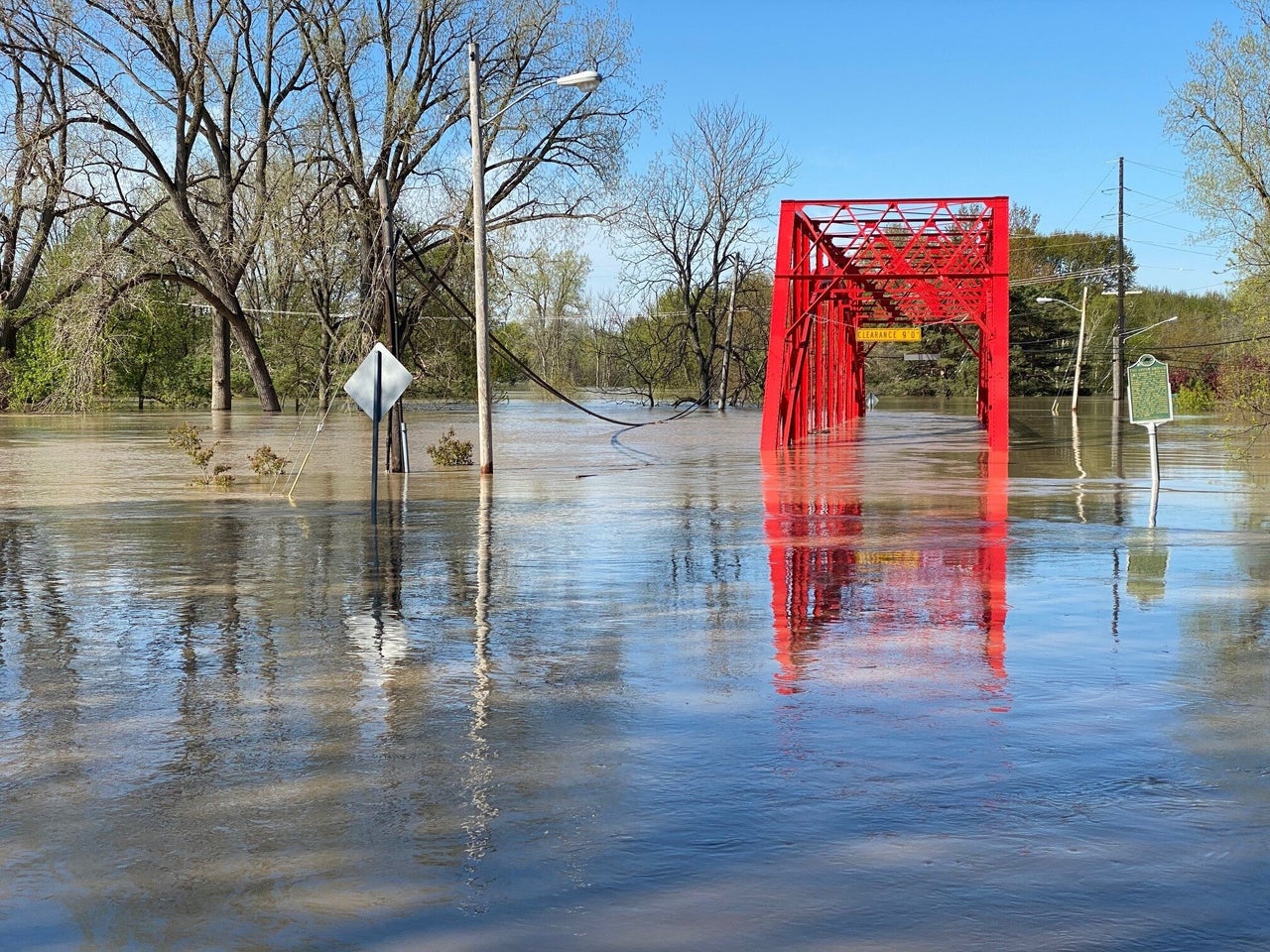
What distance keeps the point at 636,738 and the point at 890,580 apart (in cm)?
564

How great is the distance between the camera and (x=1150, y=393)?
55.3 ft

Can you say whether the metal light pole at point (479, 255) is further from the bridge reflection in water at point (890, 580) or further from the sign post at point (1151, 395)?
the sign post at point (1151, 395)

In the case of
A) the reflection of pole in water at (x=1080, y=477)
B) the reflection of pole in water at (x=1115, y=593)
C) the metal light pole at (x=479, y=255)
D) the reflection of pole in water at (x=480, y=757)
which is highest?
the metal light pole at (x=479, y=255)

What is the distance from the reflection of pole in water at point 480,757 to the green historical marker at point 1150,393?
29.8 ft

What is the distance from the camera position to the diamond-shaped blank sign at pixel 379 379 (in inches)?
650

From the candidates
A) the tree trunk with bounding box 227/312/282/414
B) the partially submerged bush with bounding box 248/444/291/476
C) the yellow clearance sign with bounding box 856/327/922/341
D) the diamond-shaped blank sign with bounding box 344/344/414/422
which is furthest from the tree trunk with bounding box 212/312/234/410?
the diamond-shaped blank sign with bounding box 344/344/414/422

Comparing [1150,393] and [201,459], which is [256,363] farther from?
[1150,393]

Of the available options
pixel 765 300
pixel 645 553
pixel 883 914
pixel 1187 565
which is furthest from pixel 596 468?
pixel 765 300

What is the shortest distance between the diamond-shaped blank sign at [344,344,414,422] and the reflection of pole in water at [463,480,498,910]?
5451mm

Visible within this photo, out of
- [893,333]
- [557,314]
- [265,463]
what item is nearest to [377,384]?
[265,463]

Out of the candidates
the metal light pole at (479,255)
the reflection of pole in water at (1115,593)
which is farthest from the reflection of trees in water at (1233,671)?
the metal light pole at (479,255)

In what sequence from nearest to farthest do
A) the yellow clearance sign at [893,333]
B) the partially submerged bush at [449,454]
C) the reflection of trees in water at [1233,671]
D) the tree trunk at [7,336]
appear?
the reflection of trees in water at [1233,671]
the partially submerged bush at [449,454]
the yellow clearance sign at [893,333]
the tree trunk at [7,336]

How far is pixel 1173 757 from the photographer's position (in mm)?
6383

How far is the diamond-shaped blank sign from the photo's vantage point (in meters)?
16.5
